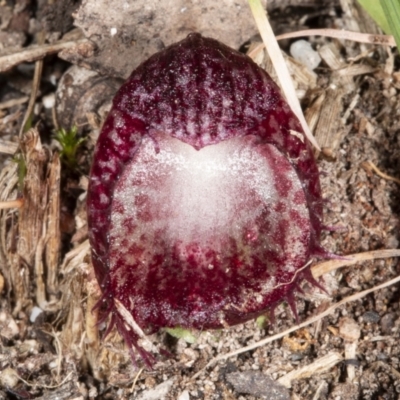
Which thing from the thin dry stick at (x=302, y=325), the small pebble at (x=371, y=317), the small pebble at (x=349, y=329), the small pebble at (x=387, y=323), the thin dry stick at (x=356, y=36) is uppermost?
the thin dry stick at (x=356, y=36)

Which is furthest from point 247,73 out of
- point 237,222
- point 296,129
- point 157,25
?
point 157,25

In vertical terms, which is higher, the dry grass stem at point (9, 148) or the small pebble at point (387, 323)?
the dry grass stem at point (9, 148)

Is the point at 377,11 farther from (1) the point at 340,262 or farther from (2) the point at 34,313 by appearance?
(2) the point at 34,313

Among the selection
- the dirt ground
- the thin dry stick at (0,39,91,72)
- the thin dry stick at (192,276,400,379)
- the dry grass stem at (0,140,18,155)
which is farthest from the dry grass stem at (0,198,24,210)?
the thin dry stick at (192,276,400,379)

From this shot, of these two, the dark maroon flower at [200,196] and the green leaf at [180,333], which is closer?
the dark maroon flower at [200,196]

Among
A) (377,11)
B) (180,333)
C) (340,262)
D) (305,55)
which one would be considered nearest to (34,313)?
(180,333)

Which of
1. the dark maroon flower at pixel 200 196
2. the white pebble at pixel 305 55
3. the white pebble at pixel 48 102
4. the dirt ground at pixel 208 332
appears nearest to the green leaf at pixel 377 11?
the dirt ground at pixel 208 332

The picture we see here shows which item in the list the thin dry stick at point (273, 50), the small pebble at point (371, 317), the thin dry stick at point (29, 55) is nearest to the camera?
the thin dry stick at point (273, 50)

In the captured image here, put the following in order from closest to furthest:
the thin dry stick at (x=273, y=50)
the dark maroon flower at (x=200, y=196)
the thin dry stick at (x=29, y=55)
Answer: the dark maroon flower at (x=200, y=196), the thin dry stick at (x=273, y=50), the thin dry stick at (x=29, y=55)

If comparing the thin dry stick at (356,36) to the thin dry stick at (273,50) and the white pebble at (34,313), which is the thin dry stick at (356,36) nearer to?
the thin dry stick at (273,50)
